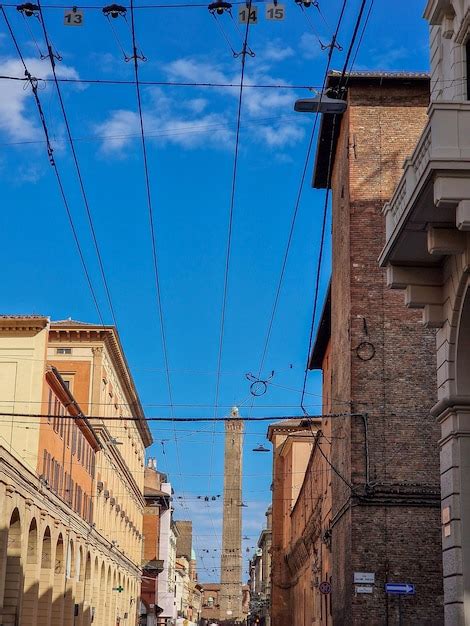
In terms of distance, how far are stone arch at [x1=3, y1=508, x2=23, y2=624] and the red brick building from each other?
9891 mm

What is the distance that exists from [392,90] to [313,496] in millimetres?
20572

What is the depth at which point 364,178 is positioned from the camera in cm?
2822

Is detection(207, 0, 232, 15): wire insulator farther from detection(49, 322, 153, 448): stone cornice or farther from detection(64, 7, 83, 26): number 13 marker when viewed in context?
detection(49, 322, 153, 448): stone cornice

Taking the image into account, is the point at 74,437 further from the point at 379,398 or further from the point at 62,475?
the point at 379,398

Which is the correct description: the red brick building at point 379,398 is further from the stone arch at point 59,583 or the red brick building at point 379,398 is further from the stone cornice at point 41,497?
the stone arch at point 59,583

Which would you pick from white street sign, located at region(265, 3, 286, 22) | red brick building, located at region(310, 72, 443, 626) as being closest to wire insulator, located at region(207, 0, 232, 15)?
white street sign, located at region(265, 3, 286, 22)

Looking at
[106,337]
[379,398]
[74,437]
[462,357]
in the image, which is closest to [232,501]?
[106,337]

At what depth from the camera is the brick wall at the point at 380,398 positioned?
25391mm

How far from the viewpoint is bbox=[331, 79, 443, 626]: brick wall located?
25391mm

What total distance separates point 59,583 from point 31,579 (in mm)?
5674

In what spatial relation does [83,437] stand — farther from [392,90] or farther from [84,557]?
[392,90]

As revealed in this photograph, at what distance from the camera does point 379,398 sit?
26828mm

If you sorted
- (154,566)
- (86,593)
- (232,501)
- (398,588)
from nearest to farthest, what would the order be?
1. (398,588)
2. (86,593)
3. (154,566)
4. (232,501)

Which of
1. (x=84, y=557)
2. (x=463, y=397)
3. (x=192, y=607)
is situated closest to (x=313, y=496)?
(x=84, y=557)
